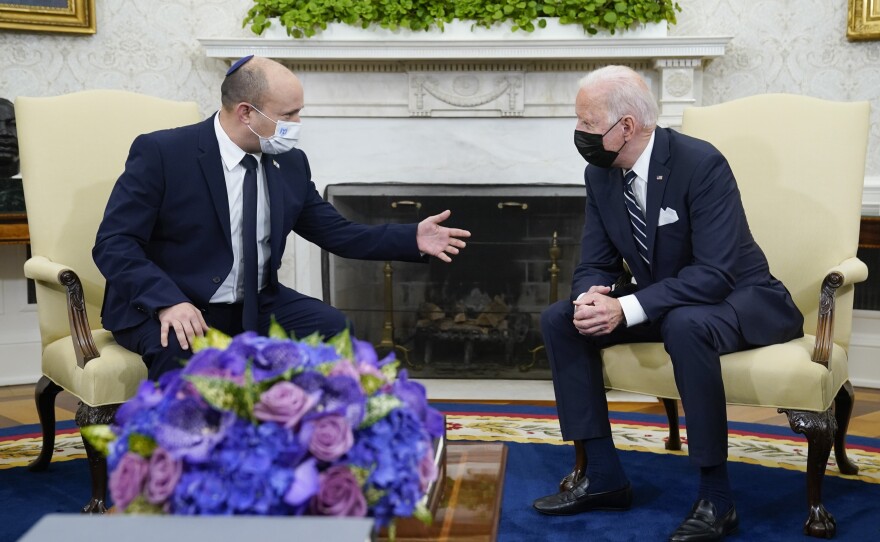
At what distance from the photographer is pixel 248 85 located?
2.62 meters

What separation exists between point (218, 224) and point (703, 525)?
1507 mm

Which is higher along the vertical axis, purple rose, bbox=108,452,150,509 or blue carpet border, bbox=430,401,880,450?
purple rose, bbox=108,452,150,509

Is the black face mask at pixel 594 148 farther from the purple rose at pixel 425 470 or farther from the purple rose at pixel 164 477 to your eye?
the purple rose at pixel 164 477

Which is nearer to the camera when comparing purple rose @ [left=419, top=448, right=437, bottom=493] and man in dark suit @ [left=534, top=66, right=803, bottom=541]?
purple rose @ [left=419, top=448, right=437, bottom=493]

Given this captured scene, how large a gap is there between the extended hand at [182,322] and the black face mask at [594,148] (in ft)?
3.68

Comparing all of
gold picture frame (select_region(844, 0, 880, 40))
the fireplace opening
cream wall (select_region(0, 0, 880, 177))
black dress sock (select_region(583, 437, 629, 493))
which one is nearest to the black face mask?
black dress sock (select_region(583, 437, 629, 493))

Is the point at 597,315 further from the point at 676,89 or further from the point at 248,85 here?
the point at 676,89

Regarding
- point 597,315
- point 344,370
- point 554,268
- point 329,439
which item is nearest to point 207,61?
point 554,268

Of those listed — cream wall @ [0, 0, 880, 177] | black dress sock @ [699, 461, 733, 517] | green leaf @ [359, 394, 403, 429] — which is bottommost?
black dress sock @ [699, 461, 733, 517]

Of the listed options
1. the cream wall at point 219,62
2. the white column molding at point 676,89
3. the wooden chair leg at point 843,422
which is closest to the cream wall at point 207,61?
the cream wall at point 219,62

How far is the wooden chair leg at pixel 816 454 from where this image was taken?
240 centimetres

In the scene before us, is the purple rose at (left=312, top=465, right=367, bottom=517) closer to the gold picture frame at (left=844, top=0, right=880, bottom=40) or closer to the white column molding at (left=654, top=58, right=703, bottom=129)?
the white column molding at (left=654, top=58, right=703, bottom=129)

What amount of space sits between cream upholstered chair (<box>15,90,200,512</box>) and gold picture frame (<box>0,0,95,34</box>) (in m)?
1.50

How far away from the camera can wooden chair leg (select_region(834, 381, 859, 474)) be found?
279cm
